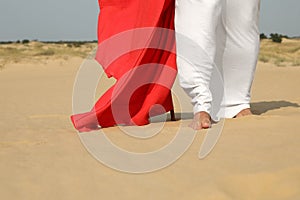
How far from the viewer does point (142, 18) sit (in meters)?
3.58

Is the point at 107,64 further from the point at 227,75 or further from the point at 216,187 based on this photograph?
the point at 216,187

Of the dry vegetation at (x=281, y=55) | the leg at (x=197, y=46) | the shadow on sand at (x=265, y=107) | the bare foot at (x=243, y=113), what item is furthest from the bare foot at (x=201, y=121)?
the dry vegetation at (x=281, y=55)

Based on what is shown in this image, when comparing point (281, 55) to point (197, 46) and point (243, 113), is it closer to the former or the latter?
point (243, 113)

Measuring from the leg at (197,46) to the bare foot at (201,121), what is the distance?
0.03m

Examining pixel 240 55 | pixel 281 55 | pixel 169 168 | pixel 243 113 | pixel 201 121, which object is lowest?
pixel 281 55

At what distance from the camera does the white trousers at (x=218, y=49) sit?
3369 millimetres

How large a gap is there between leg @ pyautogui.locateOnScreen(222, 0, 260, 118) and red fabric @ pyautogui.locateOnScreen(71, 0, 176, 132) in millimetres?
457

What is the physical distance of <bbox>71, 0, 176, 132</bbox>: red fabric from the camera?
3.49 metres

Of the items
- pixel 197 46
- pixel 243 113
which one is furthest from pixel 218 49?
pixel 243 113

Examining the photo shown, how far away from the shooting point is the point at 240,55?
150 inches

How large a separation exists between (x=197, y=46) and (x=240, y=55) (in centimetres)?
56

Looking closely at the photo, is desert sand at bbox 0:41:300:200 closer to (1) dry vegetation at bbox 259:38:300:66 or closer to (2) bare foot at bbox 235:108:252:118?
(2) bare foot at bbox 235:108:252:118

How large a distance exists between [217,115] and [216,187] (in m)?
1.89

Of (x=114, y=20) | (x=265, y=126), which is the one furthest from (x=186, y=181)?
(x=114, y=20)
